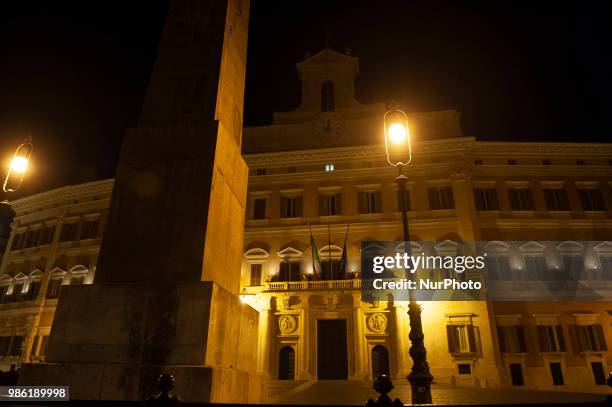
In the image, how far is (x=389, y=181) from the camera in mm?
21266

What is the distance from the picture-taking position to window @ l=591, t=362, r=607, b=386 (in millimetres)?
17250

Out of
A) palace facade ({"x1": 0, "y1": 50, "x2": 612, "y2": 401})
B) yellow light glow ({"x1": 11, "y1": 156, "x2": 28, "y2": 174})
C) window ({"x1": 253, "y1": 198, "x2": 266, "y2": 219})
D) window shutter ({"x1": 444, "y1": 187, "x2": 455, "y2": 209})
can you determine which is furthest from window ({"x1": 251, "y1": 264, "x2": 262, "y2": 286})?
yellow light glow ({"x1": 11, "y1": 156, "x2": 28, "y2": 174})

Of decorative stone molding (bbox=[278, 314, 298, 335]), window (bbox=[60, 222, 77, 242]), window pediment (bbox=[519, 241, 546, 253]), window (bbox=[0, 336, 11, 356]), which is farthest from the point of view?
window (bbox=[60, 222, 77, 242])

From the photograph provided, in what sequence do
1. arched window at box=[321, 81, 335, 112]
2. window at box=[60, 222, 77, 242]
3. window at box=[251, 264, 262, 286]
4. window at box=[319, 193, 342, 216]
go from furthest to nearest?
window at box=[60, 222, 77, 242] → arched window at box=[321, 81, 335, 112] → window at box=[319, 193, 342, 216] → window at box=[251, 264, 262, 286]

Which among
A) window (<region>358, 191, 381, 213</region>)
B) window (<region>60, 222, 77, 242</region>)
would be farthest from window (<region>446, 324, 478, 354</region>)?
window (<region>60, 222, 77, 242</region>)

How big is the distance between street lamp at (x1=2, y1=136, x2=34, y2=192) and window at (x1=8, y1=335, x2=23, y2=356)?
870 inches

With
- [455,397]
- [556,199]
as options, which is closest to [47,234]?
[455,397]

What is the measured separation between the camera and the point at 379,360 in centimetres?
1817

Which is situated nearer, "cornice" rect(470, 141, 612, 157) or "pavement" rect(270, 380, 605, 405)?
"pavement" rect(270, 380, 605, 405)

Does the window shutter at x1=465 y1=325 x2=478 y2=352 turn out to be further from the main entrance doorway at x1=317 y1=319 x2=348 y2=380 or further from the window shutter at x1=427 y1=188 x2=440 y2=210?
the window shutter at x1=427 y1=188 x2=440 y2=210

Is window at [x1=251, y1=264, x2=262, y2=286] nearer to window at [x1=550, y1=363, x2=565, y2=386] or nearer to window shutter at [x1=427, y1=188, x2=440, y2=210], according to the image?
window shutter at [x1=427, y1=188, x2=440, y2=210]

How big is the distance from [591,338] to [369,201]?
38.9 ft

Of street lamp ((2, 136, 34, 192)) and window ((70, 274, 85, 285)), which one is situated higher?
window ((70, 274, 85, 285))

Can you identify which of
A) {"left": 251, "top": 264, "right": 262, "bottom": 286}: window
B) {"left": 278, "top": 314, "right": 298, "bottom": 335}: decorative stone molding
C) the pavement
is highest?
{"left": 251, "top": 264, "right": 262, "bottom": 286}: window
